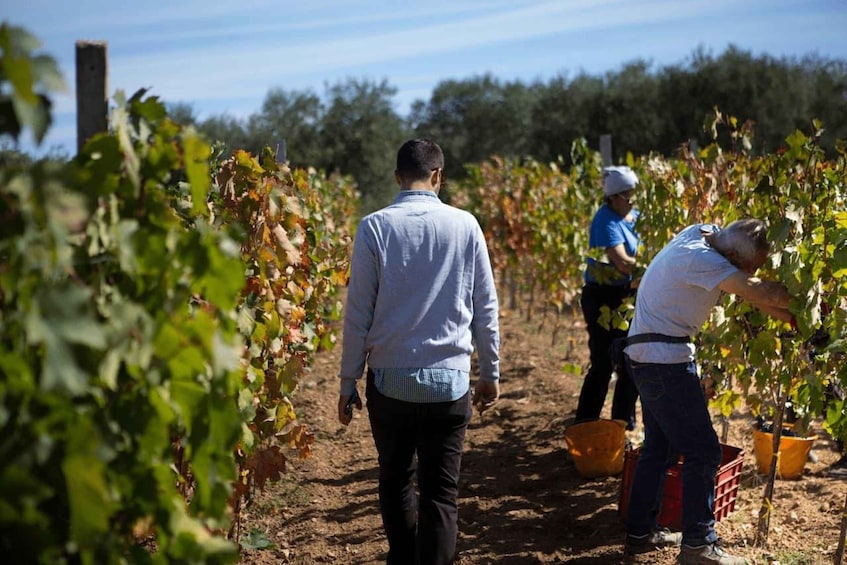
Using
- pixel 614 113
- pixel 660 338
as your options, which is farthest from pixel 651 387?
pixel 614 113

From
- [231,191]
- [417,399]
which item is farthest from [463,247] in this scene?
[231,191]

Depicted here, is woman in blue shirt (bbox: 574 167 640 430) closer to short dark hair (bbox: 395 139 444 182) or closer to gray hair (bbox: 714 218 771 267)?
gray hair (bbox: 714 218 771 267)

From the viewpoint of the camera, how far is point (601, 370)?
504 cm

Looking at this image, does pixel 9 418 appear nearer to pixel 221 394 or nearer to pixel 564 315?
pixel 221 394

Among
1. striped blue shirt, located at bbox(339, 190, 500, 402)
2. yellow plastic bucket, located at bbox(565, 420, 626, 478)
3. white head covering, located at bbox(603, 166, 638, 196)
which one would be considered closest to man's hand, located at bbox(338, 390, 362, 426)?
striped blue shirt, located at bbox(339, 190, 500, 402)

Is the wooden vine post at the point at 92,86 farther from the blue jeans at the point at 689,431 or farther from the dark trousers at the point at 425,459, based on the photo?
the blue jeans at the point at 689,431

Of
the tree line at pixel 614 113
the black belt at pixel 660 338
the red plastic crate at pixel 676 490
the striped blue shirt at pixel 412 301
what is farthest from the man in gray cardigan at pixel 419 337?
the tree line at pixel 614 113

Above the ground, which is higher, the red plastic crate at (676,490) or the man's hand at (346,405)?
the man's hand at (346,405)

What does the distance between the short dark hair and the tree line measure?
23.6 m

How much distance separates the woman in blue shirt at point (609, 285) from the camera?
504 centimetres

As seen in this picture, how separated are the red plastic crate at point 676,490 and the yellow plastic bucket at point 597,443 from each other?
584mm

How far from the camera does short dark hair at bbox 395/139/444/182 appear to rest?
297 cm

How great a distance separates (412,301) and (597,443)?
2.17 metres

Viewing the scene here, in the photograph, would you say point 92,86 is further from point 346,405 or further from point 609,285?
point 609,285
